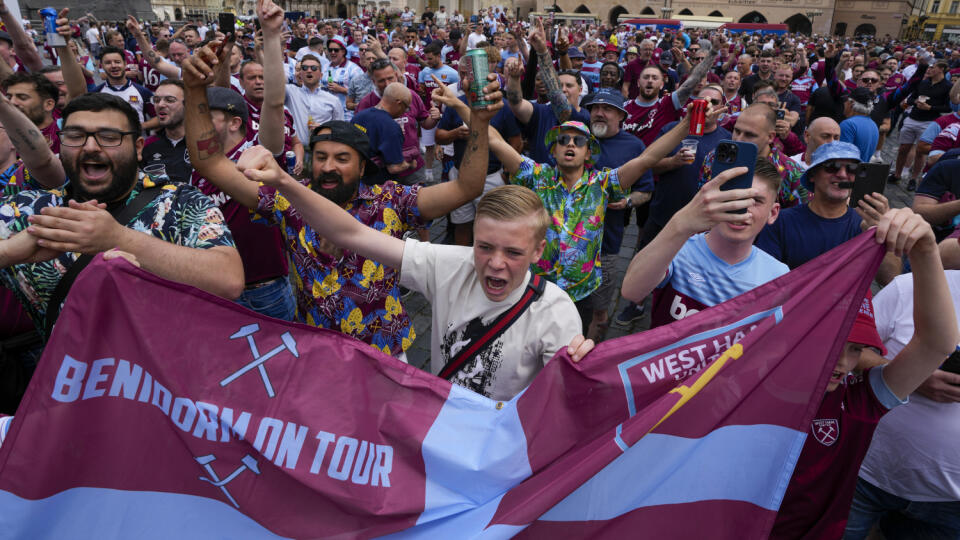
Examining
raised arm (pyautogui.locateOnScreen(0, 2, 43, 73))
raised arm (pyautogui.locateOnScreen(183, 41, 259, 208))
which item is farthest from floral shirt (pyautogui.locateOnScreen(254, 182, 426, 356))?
raised arm (pyautogui.locateOnScreen(0, 2, 43, 73))

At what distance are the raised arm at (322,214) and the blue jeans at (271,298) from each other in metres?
1.66

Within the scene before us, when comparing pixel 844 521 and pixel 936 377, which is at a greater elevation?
pixel 936 377

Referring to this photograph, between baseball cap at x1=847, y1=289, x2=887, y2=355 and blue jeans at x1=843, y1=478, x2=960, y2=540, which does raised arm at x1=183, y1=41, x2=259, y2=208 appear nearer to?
baseball cap at x1=847, y1=289, x2=887, y2=355

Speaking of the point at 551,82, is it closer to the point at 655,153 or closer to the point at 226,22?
the point at 655,153

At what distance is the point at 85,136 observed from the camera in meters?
2.31

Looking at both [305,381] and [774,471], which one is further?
[305,381]

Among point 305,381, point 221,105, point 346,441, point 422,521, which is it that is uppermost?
point 221,105

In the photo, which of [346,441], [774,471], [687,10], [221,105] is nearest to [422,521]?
[346,441]

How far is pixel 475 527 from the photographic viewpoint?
Answer: 1.76 m

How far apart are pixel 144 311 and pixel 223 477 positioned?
2.02 ft

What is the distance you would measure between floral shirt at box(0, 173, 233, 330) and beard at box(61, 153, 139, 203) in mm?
58

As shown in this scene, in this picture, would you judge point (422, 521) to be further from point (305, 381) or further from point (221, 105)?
point (221, 105)

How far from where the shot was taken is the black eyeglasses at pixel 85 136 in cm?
230

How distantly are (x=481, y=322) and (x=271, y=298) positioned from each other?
218 centimetres
